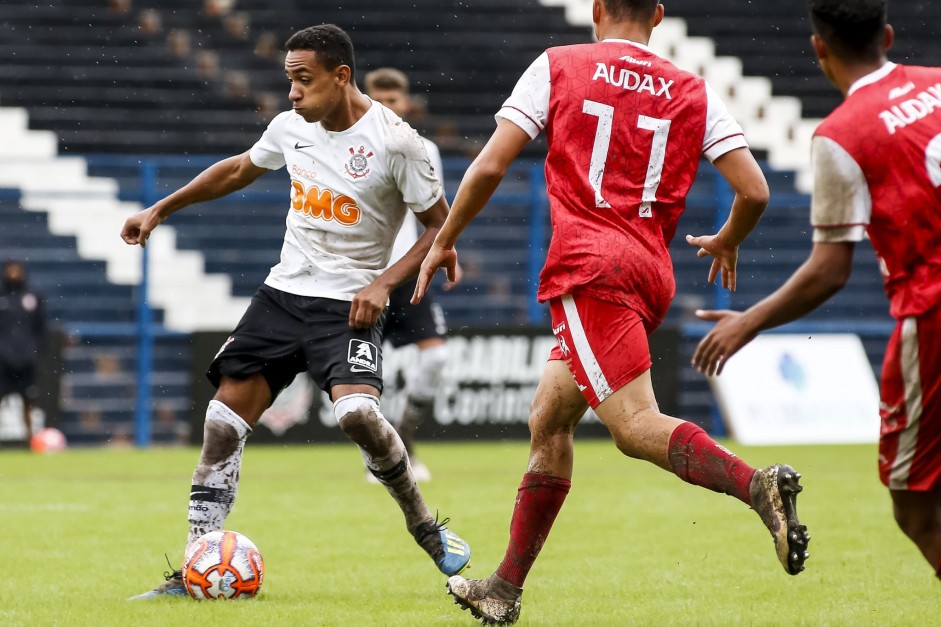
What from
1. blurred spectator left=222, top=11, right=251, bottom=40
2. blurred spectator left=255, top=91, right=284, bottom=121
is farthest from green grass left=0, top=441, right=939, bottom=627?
blurred spectator left=222, top=11, right=251, bottom=40

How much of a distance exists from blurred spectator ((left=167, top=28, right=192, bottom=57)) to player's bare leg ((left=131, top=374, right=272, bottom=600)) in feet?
46.1

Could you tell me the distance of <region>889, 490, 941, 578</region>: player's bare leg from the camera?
383cm

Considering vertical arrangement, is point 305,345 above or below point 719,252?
below

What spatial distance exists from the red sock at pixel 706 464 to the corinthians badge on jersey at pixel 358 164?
6.20ft

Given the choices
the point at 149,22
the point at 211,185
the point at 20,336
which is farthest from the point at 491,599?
the point at 149,22

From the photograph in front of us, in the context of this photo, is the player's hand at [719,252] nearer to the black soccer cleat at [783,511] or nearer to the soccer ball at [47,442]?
the black soccer cleat at [783,511]

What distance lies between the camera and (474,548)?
22.9ft

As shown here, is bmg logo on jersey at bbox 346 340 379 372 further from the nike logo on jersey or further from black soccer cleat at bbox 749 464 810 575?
black soccer cleat at bbox 749 464 810 575

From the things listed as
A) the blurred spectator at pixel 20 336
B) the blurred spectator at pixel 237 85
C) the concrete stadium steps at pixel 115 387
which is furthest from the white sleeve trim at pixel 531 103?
the blurred spectator at pixel 237 85

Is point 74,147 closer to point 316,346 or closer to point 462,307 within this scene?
point 462,307

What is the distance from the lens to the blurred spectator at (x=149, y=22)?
19109 mm

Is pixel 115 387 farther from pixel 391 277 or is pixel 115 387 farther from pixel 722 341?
pixel 722 341

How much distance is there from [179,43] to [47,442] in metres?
6.57

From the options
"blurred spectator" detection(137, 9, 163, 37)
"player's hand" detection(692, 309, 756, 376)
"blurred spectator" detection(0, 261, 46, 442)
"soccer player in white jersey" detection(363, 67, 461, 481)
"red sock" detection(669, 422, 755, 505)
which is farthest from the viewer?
"blurred spectator" detection(137, 9, 163, 37)
